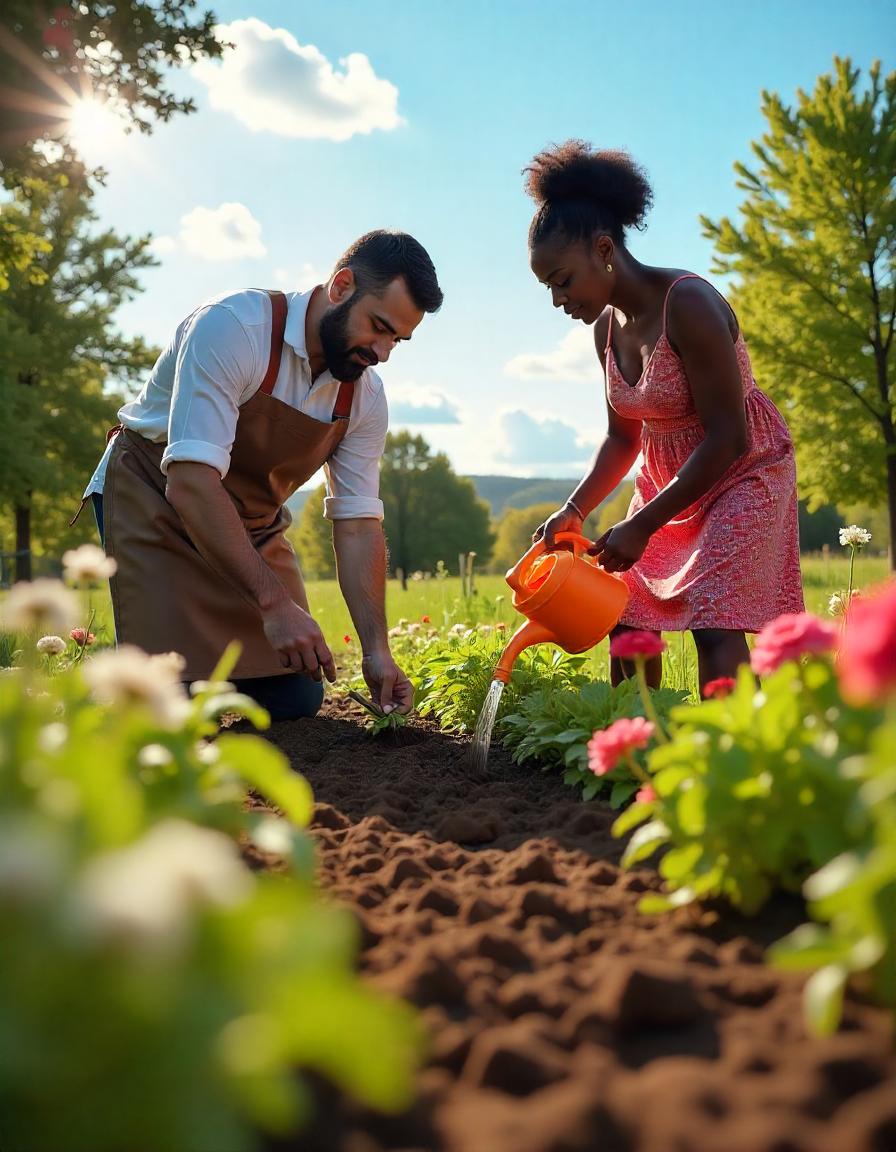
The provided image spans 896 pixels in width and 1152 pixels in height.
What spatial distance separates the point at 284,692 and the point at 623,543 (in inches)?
67.6

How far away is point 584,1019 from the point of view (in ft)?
3.66

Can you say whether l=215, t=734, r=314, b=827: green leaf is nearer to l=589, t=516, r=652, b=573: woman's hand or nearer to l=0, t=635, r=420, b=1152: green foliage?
l=0, t=635, r=420, b=1152: green foliage

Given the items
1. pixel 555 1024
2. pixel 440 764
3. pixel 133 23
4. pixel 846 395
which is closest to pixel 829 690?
pixel 555 1024

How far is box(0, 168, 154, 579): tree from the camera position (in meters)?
15.5

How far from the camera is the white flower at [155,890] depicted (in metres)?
0.55

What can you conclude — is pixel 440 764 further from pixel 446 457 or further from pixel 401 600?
pixel 446 457

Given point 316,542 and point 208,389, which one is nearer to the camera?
point 208,389

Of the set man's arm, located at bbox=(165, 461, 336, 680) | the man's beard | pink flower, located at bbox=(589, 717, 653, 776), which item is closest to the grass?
the man's beard

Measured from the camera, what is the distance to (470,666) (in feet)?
11.3

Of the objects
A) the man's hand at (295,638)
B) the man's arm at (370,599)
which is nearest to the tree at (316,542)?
the man's arm at (370,599)

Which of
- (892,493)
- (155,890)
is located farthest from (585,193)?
(892,493)

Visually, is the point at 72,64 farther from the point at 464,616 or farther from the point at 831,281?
the point at 831,281

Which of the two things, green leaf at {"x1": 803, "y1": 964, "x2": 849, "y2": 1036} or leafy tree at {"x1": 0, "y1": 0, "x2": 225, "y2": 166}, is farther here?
leafy tree at {"x1": 0, "y1": 0, "x2": 225, "y2": 166}

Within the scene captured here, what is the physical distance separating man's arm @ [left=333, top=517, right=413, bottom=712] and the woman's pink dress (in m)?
0.85
